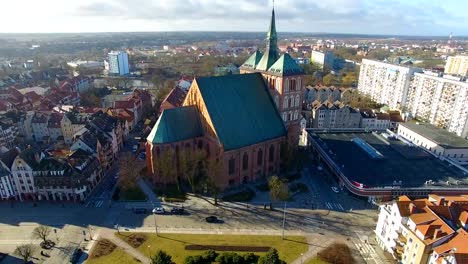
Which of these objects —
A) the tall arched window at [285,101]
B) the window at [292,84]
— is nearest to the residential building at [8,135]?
the tall arched window at [285,101]

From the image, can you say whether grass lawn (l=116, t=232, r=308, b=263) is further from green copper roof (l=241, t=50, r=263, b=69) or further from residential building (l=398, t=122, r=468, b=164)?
residential building (l=398, t=122, r=468, b=164)

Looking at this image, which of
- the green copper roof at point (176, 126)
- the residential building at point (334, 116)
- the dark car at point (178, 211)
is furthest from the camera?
the residential building at point (334, 116)

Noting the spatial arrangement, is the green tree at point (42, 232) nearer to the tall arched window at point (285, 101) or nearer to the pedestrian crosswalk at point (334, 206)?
the pedestrian crosswalk at point (334, 206)

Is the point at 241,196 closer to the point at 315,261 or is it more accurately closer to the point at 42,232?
the point at 315,261

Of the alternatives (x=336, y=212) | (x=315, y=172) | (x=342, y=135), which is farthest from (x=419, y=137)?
(x=336, y=212)

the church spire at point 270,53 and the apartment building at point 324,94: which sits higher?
the church spire at point 270,53

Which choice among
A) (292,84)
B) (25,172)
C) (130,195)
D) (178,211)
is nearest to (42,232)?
(25,172)

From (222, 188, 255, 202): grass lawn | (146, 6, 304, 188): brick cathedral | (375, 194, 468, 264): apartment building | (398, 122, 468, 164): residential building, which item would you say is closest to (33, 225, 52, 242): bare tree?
(146, 6, 304, 188): brick cathedral
